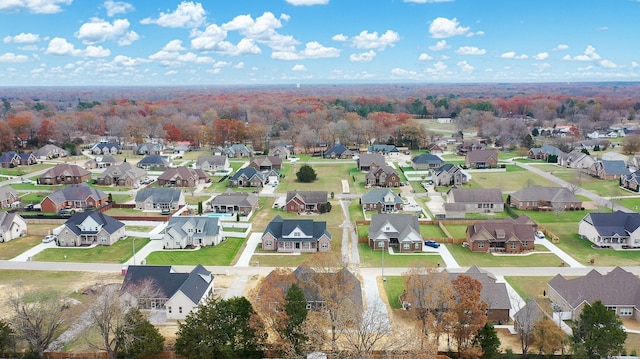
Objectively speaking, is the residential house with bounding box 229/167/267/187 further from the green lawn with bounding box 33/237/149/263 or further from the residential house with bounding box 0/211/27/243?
the residential house with bounding box 0/211/27/243

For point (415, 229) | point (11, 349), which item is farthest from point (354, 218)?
point (11, 349)

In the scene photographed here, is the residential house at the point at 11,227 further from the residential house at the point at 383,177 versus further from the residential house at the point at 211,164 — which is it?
the residential house at the point at 383,177

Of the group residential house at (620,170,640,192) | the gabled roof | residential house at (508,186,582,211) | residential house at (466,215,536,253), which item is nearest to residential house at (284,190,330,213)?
residential house at (466,215,536,253)

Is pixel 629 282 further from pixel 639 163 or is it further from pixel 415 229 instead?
pixel 639 163

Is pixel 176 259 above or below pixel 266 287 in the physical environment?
below

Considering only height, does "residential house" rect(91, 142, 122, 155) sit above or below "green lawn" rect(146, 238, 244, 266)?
above

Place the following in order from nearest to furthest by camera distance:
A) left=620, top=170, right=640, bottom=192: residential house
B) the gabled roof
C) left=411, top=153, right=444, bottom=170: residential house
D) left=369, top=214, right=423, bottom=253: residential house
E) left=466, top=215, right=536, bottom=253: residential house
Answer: the gabled roof < left=466, top=215, right=536, bottom=253: residential house < left=369, top=214, right=423, bottom=253: residential house < left=620, top=170, right=640, bottom=192: residential house < left=411, top=153, right=444, bottom=170: residential house
